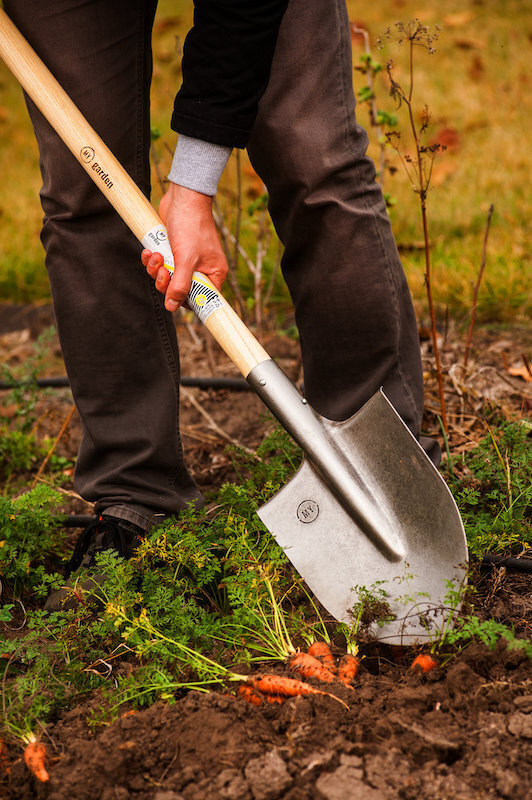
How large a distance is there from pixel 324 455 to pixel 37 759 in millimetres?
800

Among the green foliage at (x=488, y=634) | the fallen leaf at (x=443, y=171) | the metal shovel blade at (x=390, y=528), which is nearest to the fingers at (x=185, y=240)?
the metal shovel blade at (x=390, y=528)

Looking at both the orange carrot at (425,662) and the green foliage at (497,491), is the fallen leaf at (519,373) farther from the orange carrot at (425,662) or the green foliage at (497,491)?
the orange carrot at (425,662)

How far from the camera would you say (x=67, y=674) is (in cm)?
144

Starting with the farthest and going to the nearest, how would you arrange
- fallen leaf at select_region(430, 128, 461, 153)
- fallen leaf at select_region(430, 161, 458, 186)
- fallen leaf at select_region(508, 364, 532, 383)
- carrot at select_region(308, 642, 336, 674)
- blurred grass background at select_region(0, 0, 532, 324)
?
fallen leaf at select_region(430, 128, 461, 153)
fallen leaf at select_region(430, 161, 458, 186)
blurred grass background at select_region(0, 0, 532, 324)
fallen leaf at select_region(508, 364, 532, 383)
carrot at select_region(308, 642, 336, 674)

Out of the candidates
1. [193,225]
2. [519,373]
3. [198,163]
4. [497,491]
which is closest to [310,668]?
[497,491]

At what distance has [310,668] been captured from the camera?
136 centimetres

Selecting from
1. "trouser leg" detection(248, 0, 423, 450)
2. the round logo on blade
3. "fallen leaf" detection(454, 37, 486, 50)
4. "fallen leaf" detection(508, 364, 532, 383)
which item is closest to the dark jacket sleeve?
"trouser leg" detection(248, 0, 423, 450)

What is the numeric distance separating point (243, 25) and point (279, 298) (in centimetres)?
194

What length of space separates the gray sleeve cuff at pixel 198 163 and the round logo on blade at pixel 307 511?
0.71 m

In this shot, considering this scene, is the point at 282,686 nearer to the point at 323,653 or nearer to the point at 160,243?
the point at 323,653

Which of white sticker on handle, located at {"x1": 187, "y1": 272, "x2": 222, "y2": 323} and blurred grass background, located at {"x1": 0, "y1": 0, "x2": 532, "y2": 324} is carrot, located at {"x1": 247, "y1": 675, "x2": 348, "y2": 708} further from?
blurred grass background, located at {"x1": 0, "y1": 0, "x2": 532, "y2": 324}

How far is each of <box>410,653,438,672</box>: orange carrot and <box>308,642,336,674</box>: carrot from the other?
149mm

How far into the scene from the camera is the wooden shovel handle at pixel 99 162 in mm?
1688

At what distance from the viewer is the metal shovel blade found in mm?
1497
